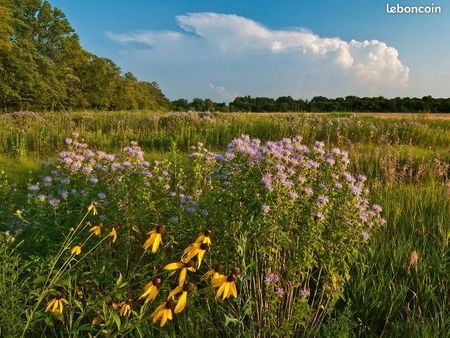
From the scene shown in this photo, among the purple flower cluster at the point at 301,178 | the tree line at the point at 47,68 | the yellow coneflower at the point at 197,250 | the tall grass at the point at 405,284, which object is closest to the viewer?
the yellow coneflower at the point at 197,250

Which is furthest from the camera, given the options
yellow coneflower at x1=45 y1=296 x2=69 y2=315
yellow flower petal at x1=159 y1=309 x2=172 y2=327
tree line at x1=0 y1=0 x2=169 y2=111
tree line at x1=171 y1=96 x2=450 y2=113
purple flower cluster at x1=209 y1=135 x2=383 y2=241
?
tree line at x1=171 y1=96 x2=450 y2=113

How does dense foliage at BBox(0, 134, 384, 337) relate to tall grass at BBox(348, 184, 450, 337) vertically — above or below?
above

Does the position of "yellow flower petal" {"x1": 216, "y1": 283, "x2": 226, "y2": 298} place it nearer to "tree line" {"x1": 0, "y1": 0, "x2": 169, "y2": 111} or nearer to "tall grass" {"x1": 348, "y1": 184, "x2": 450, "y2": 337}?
"tall grass" {"x1": 348, "y1": 184, "x2": 450, "y2": 337}

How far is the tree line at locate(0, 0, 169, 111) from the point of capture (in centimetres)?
3256

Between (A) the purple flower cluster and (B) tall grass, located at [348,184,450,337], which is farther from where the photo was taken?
(B) tall grass, located at [348,184,450,337]

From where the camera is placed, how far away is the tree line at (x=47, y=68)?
32.6 metres

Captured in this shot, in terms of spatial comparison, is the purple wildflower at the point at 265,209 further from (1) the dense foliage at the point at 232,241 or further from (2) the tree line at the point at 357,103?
(2) the tree line at the point at 357,103

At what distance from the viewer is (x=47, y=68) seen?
124ft

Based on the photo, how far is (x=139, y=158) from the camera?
4.07 metres

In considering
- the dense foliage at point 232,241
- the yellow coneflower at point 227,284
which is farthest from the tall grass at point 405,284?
the yellow coneflower at point 227,284

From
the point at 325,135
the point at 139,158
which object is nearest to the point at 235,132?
the point at 325,135

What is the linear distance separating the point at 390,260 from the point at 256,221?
64.2 inches

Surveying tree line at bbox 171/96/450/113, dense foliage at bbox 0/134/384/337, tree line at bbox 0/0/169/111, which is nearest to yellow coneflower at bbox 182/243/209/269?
dense foliage at bbox 0/134/384/337

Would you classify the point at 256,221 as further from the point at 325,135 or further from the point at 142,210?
the point at 325,135
